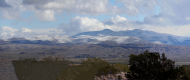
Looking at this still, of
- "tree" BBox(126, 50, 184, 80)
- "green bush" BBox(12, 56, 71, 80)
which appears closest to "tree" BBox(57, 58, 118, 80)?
"green bush" BBox(12, 56, 71, 80)

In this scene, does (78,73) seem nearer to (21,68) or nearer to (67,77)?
(67,77)

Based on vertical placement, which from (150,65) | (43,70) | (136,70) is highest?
(150,65)

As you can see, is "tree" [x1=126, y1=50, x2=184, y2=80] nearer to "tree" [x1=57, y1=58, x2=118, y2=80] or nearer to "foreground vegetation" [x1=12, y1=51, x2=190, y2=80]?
"foreground vegetation" [x1=12, y1=51, x2=190, y2=80]

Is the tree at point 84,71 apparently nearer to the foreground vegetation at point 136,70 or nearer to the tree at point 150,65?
the foreground vegetation at point 136,70

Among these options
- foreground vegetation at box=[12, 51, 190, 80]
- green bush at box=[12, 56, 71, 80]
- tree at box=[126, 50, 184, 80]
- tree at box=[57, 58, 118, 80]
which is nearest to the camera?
tree at box=[57, 58, 118, 80]

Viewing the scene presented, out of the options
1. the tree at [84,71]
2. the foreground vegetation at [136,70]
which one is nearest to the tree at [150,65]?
the foreground vegetation at [136,70]

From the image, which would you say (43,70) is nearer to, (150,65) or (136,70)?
(136,70)

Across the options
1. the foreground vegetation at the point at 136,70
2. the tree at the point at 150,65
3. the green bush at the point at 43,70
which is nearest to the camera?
the green bush at the point at 43,70

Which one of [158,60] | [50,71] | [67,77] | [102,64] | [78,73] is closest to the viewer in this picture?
[67,77]

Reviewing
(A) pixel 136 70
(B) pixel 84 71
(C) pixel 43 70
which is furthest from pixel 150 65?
(C) pixel 43 70

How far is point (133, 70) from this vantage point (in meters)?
19.9

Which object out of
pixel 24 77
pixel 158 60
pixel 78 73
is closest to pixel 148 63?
pixel 158 60

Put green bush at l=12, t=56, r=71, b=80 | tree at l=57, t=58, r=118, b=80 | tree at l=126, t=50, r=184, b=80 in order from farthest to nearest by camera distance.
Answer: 1. tree at l=126, t=50, r=184, b=80
2. green bush at l=12, t=56, r=71, b=80
3. tree at l=57, t=58, r=118, b=80

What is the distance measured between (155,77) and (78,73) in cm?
692
